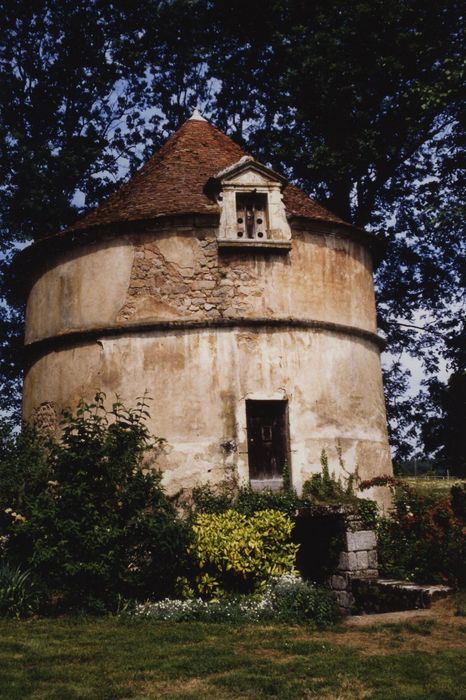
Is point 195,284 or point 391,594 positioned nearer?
point 391,594

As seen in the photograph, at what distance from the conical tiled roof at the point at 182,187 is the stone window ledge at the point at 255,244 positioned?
2.10ft

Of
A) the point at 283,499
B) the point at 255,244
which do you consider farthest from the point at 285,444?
the point at 255,244

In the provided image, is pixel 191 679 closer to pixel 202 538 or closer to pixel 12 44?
pixel 202 538

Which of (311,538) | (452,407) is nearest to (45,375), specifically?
(311,538)

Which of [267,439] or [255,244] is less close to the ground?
[255,244]

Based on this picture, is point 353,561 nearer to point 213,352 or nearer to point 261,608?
point 261,608

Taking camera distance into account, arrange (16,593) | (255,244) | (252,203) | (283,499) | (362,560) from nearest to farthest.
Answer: (16,593)
(362,560)
(283,499)
(255,244)
(252,203)

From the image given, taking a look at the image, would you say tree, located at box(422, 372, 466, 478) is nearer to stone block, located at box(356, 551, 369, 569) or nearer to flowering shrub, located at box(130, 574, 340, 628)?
stone block, located at box(356, 551, 369, 569)

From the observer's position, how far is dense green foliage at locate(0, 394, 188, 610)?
9.45 metres

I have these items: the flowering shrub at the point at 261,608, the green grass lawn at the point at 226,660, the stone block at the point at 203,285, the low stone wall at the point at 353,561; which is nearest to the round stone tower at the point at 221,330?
the stone block at the point at 203,285

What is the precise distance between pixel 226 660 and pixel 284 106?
17543 mm

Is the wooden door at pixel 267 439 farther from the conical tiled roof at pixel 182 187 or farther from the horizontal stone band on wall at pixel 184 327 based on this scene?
the conical tiled roof at pixel 182 187

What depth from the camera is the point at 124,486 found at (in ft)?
33.4

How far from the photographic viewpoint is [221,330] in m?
13.0
